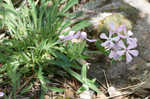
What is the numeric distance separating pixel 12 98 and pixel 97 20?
1.22m

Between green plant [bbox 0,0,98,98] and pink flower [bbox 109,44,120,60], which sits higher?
green plant [bbox 0,0,98,98]

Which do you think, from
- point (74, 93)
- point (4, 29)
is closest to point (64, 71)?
point (74, 93)

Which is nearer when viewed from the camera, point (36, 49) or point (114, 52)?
point (114, 52)

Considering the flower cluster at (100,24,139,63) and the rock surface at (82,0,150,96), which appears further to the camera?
the rock surface at (82,0,150,96)

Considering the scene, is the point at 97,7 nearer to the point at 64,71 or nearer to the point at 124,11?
the point at 124,11

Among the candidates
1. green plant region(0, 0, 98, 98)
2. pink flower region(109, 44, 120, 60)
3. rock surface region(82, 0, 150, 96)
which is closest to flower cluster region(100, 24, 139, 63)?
pink flower region(109, 44, 120, 60)

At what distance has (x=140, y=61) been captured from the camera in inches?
87.0

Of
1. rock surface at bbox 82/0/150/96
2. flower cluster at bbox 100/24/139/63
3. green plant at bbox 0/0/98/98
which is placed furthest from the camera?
rock surface at bbox 82/0/150/96

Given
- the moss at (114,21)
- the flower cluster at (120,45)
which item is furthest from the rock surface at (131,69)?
the flower cluster at (120,45)

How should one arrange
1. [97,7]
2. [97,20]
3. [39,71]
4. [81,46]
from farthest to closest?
[97,7]
[97,20]
[39,71]
[81,46]

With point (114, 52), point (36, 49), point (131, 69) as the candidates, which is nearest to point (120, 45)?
point (114, 52)

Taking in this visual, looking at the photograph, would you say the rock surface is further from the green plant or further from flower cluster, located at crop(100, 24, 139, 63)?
flower cluster, located at crop(100, 24, 139, 63)

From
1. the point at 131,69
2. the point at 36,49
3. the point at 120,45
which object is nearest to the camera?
the point at 120,45

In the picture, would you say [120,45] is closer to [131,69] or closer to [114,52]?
[114,52]
